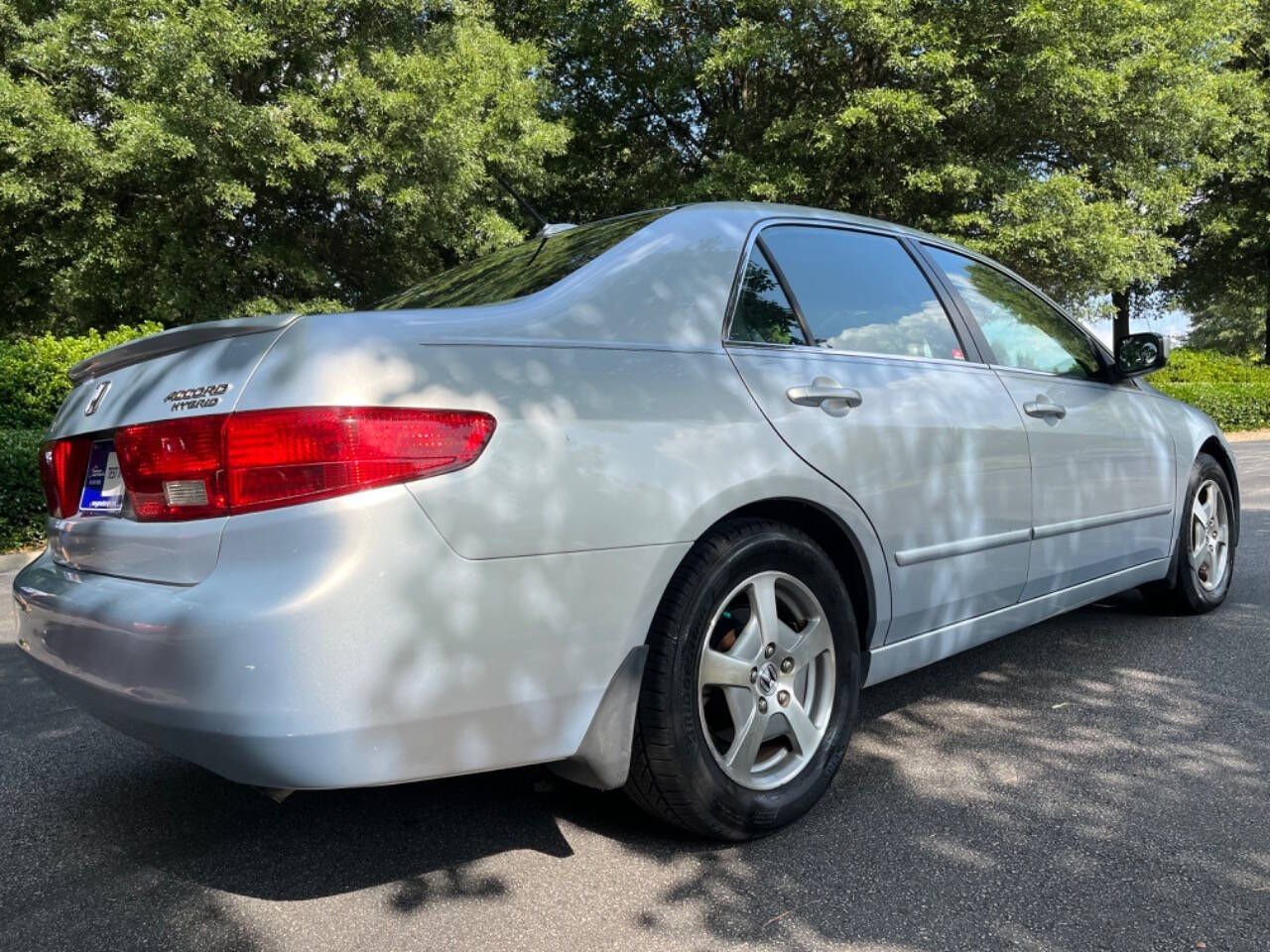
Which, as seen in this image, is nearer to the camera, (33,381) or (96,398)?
(96,398)

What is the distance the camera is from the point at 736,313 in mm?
2605

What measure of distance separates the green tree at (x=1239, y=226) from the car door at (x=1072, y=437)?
883 inches

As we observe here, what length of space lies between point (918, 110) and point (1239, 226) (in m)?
15.8

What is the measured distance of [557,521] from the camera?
2021 millimetres

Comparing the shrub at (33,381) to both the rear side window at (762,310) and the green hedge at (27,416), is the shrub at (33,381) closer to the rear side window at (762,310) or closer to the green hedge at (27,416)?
the green hedge at (27,416)

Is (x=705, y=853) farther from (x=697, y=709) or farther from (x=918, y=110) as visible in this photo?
(x=918, y=110)

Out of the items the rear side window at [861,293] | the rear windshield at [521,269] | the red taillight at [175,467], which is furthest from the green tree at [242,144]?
the red taillight at [175,467]

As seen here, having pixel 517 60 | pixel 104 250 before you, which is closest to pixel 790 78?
pixel 517 60

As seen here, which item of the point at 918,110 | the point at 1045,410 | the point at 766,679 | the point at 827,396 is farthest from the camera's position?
the point at 918,110

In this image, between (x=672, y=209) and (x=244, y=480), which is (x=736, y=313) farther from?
(x=244, y=480)

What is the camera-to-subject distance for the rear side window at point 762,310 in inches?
103

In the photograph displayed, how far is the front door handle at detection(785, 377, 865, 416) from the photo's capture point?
8.48 ft

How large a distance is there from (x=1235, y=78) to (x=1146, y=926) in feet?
81.1

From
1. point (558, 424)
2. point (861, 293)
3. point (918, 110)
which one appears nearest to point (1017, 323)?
point (861, 293)
